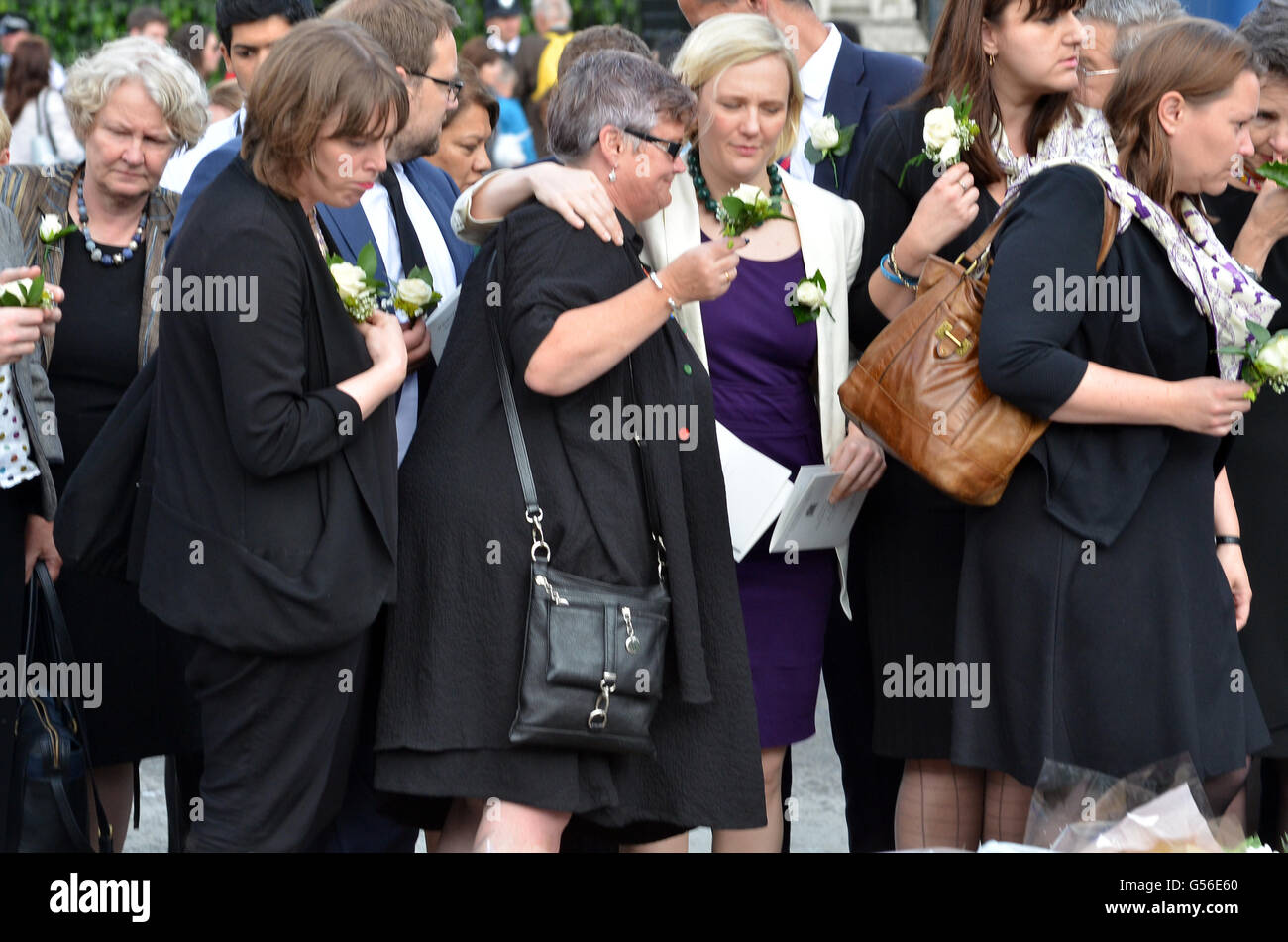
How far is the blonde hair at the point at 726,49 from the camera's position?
397cm

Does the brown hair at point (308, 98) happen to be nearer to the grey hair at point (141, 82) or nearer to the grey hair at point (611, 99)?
the grey hair at point (611, 99)

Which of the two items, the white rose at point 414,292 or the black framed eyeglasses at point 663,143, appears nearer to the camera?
the black framed eyeglasses at point 663,143

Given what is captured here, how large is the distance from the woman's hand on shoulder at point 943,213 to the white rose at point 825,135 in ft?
2.18

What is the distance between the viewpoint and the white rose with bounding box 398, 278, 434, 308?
3.78 m

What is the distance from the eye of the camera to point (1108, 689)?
3408mm

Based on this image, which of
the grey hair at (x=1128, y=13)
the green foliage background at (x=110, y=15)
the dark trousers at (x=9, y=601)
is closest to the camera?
the dark trousers at (x=9, y=601)

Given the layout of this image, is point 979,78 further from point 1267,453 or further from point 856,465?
point 1267,453

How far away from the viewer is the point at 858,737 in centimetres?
455

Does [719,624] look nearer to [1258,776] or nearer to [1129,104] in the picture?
[1129,104]

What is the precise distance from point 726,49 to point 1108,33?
4.38 feet

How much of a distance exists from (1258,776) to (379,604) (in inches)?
95.4


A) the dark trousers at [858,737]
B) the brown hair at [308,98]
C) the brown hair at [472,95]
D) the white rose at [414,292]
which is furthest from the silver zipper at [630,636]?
the brown hair at [472,95]

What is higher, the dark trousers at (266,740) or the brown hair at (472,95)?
the brown hair at (472,95)

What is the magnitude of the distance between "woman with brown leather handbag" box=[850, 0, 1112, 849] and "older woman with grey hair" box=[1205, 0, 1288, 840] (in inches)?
18.1
